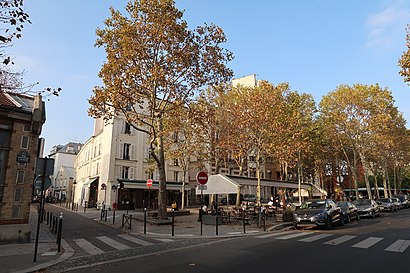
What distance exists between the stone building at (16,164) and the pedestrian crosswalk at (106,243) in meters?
1.93

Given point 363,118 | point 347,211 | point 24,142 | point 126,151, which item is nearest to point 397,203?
point 363,118

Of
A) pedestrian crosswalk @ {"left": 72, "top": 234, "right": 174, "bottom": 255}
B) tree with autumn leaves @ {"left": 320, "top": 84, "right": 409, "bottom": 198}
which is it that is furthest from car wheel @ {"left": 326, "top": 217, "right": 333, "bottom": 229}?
tree with autumn leaves @ {"left": 320, "top": 84, "right": 409, "bottom": 198}

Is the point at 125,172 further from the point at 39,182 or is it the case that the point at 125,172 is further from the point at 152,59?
the point at 39,182

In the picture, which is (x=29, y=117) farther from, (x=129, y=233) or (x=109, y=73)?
(x=129, y=233)

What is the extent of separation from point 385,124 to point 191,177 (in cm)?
2406

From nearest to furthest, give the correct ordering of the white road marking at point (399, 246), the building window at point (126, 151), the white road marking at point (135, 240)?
the white road marking at point (399, 246), the white road marking at point (135, 240), the building window at point (126, 151)

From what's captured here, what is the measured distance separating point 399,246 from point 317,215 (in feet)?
16.0

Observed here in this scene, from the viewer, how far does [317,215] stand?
13727mm

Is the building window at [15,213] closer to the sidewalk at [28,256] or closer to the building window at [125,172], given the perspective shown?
the sidewalk at [28,256]

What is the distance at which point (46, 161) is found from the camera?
8172mm

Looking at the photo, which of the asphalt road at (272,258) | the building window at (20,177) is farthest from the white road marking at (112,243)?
the building window at (20,177)

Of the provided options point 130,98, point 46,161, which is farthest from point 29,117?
point 130,98

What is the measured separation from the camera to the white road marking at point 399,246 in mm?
8375

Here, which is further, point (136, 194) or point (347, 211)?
point (136, 194)
